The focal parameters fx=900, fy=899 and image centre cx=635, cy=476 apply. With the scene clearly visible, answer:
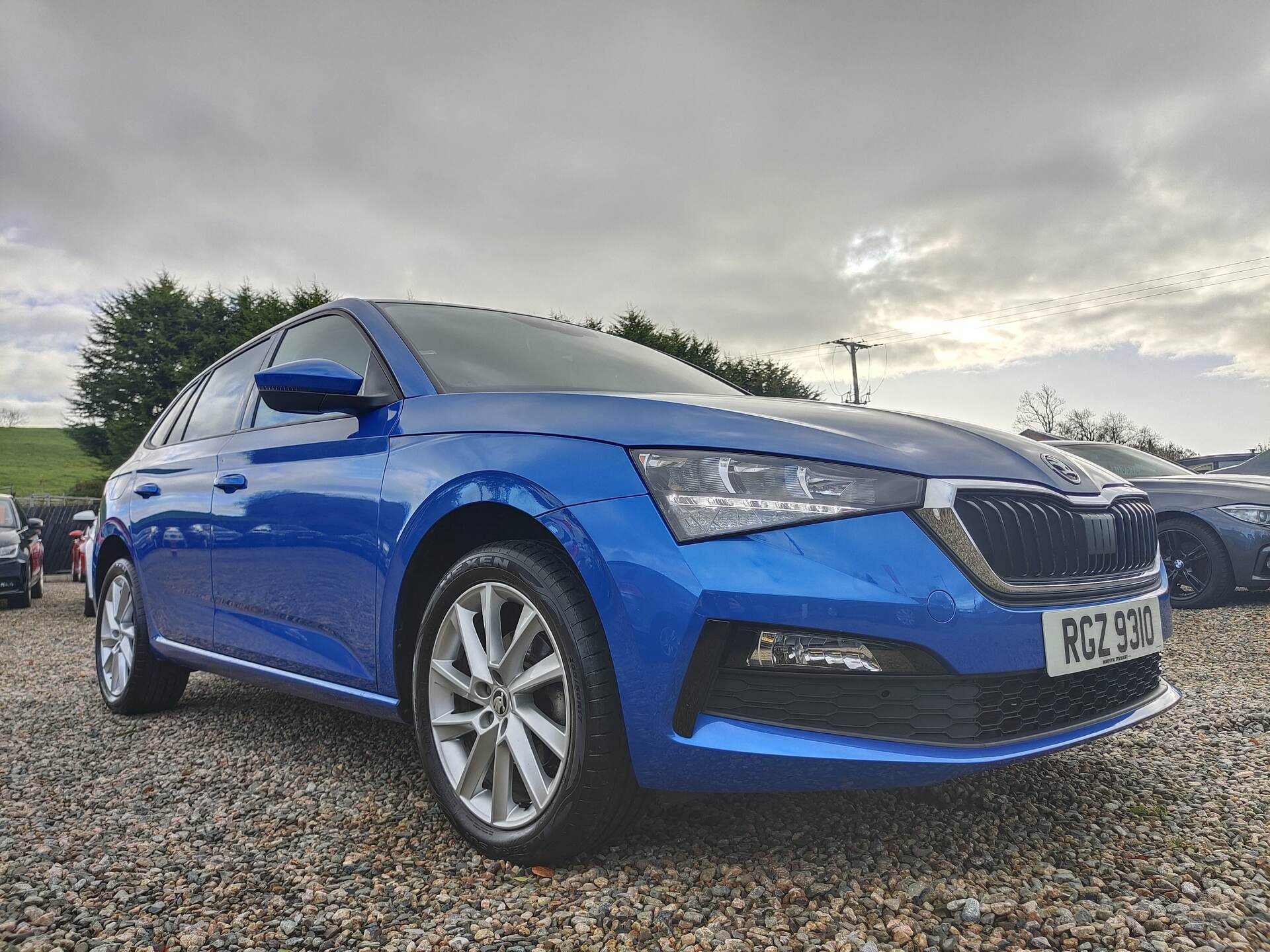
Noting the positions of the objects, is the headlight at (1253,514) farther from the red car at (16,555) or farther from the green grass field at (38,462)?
the green grass field at (38,462)

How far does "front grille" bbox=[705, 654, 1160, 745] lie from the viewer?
1.82 meters

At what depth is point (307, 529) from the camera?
2.81 metres

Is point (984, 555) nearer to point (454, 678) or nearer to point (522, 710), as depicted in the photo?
point (522, 710)

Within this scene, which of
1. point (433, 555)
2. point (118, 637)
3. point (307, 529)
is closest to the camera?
point (433, 555)

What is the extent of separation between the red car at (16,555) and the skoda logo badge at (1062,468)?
13.0 meters

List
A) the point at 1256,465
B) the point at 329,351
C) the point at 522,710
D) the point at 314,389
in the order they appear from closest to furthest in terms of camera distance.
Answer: the point at 522,710 → the point at 314,389 → the point at 329,351 → the point at 1256,465

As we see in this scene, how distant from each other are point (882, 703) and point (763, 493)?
49cm

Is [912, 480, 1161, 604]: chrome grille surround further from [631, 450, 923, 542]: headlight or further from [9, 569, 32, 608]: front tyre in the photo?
[9, 569, 32, 608]: front tyre

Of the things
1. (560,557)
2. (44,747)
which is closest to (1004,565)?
(560,557)

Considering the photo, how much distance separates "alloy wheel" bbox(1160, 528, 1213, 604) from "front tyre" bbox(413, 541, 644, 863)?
19.9 feet

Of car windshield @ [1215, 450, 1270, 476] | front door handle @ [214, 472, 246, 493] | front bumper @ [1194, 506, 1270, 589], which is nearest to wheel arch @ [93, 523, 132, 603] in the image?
front door handle @ [214, 472, 246, 493]

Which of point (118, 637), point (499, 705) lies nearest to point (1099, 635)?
point (499, 705)

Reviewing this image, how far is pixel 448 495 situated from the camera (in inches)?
91.0

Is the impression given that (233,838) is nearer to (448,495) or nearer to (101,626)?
(448,495)
